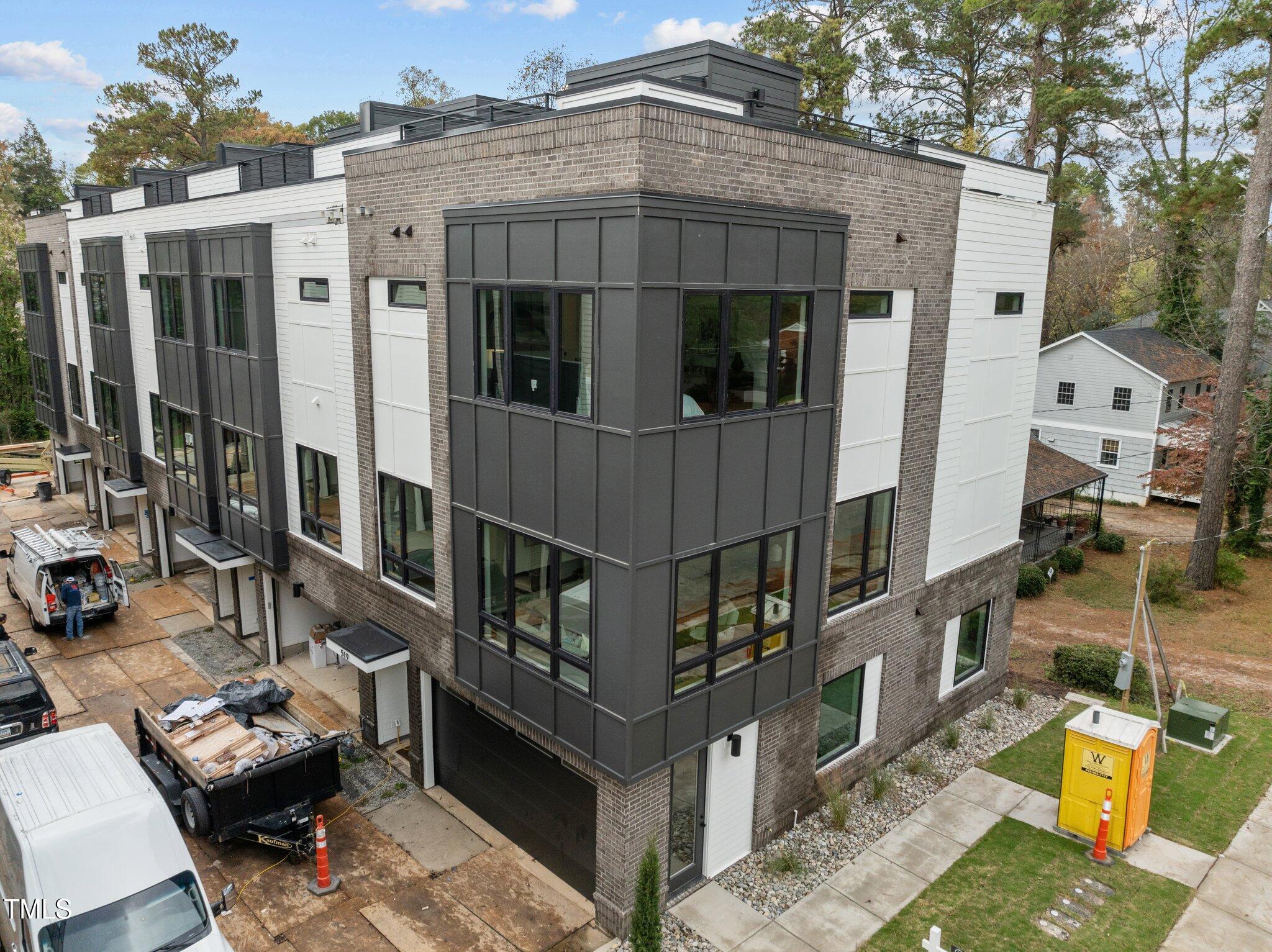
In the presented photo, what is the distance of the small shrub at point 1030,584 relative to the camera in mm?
25312

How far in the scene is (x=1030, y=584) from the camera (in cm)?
2534

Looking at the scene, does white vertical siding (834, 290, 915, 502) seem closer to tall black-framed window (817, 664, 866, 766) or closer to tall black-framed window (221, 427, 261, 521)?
tall black-framed window (817, 664, 866, 766)

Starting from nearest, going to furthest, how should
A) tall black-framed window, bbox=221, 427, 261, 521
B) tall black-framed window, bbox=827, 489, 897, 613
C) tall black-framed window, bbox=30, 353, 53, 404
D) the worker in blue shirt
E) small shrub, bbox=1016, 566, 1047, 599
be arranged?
tall black-framed window, bbox=827, 489, 897, 613, tall black-framed window, bbox=221, 427, 261, 521, the worker in blue shirt, small shrub, bbox=1016, 566, 1047, 599, tall black-framed window, bbox=30, 353, 53, 404

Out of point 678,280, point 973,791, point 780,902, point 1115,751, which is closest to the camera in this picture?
point 678,280

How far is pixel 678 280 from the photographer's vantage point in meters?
8.98

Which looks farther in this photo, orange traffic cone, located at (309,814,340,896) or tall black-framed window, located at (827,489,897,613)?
tall black-framed window, located at (827,489,897,613)

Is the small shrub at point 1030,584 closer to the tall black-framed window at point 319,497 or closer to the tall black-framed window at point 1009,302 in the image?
the tall black-framed window at point 1009,302

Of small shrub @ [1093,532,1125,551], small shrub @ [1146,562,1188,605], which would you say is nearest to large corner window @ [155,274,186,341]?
small shrub @ [1146,562,1188,605]

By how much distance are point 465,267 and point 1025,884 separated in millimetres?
11230

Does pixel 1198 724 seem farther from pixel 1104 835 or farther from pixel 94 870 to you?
pixel 94 870

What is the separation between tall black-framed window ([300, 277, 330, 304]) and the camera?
14.4 meters

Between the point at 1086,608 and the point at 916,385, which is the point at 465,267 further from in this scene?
the point at 1086,608

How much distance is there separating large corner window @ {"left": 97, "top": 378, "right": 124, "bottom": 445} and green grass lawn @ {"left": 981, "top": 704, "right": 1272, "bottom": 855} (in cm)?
2333

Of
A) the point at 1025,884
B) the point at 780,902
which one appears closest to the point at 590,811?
the point at 780,902
